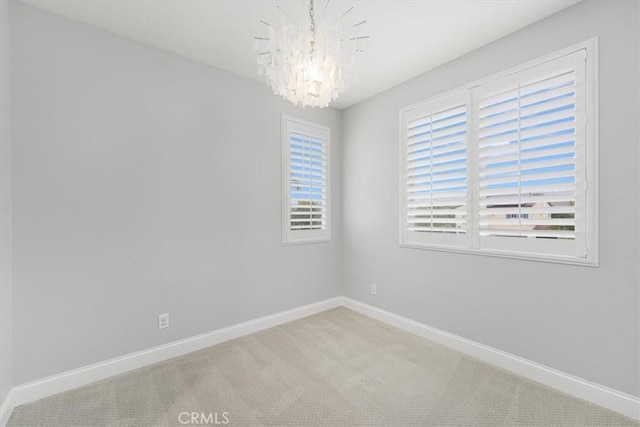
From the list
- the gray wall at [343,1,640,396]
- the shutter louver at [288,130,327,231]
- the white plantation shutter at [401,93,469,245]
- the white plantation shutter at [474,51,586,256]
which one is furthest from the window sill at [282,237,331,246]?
the white plantation shutter at [474,51,586,256]

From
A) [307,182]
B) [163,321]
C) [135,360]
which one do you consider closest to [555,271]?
[307,182]

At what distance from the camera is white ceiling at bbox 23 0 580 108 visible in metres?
1.91

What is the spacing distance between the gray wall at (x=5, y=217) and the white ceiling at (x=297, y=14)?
15.8 inches

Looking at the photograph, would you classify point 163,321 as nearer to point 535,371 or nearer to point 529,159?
point 535,371

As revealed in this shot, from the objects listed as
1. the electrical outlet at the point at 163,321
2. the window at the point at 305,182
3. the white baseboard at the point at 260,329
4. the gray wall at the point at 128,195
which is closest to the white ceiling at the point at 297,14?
the gray wall at the point at 128,195

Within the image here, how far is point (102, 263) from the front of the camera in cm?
213

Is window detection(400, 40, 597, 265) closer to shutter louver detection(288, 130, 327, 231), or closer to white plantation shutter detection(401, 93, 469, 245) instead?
→ white plantation shutter detection(401, 93, 469, 245)

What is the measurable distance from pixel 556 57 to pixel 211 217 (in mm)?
3047

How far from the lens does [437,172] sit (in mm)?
2715

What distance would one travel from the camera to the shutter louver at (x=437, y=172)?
2.54 metres

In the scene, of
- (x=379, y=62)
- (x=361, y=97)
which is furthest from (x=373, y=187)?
(x=379, y=62)

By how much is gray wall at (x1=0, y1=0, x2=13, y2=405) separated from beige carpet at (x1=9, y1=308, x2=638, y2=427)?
0.36m

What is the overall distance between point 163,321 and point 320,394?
4.84 ft

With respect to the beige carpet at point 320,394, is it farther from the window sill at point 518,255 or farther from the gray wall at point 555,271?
the window sill at point 518,255
